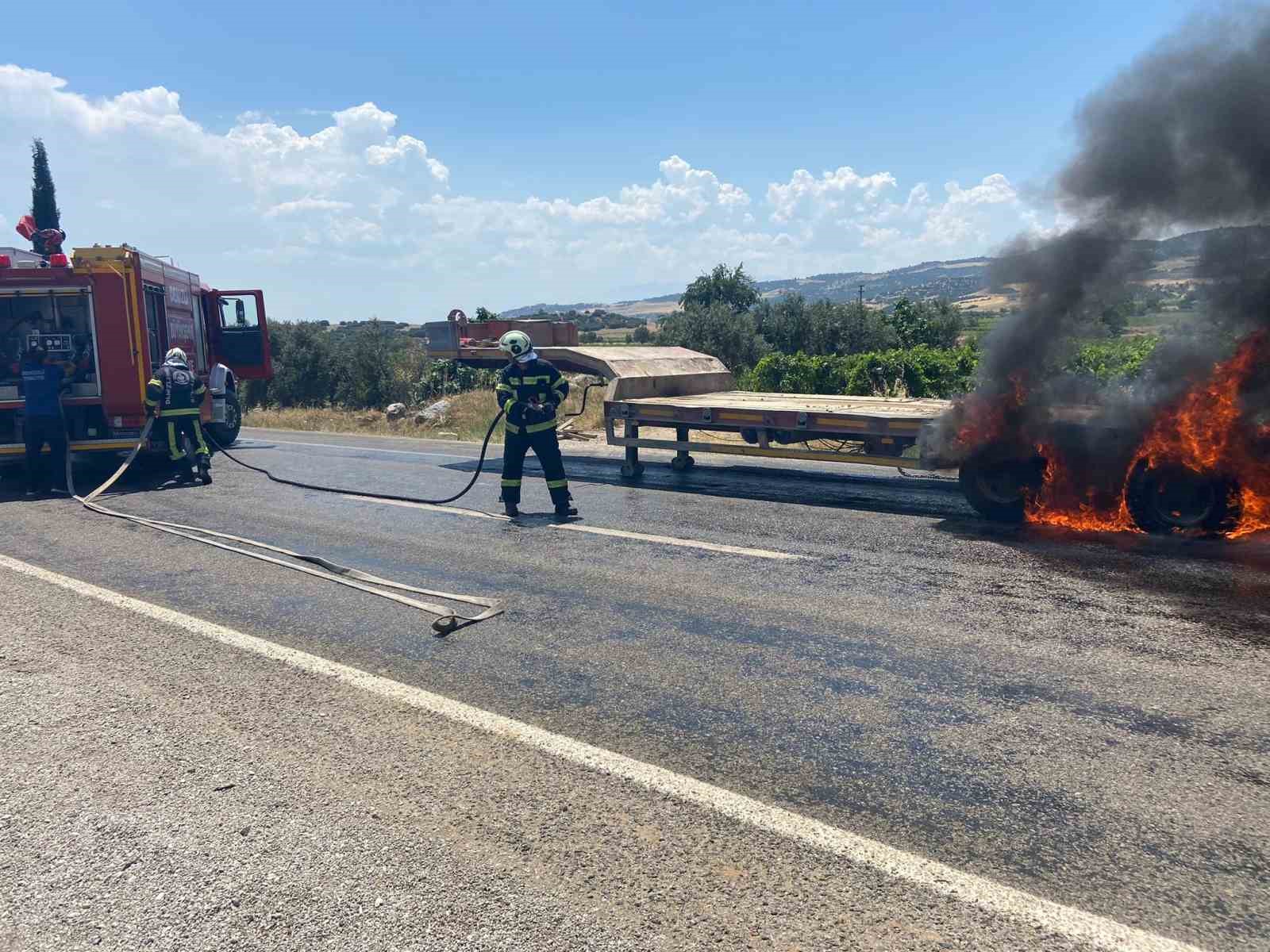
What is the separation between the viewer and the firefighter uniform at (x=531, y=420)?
29.8 ft

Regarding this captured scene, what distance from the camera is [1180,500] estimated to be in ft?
23.9

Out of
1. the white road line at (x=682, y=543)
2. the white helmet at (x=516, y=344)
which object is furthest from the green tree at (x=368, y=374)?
the white road line at (x=682, y=543)

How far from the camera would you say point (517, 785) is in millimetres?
3559

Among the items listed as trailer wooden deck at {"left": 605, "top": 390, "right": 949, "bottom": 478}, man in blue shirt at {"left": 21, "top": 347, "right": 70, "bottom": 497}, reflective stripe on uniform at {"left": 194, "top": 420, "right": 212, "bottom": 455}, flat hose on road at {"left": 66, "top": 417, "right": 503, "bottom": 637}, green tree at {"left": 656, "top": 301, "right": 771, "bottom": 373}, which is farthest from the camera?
green tree at {"left": 656, "top": 301, "right": 771, "bottom": 373}

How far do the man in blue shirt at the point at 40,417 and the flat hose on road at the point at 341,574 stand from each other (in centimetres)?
151

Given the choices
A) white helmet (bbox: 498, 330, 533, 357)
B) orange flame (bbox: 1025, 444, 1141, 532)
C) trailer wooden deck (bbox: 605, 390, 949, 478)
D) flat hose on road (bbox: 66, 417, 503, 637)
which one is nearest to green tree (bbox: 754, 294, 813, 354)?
trailer wooden deck (bbox: 605, 390, 949, 478)

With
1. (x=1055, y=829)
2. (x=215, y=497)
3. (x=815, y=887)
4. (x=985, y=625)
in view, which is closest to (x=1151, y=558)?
(x=985, y=625)

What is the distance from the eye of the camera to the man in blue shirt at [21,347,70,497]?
11.0m

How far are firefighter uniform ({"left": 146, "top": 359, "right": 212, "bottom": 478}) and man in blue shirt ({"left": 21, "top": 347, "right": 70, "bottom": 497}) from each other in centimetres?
100

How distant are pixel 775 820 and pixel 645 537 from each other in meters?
4.82

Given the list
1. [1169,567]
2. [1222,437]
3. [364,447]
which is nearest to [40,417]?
[364,447]

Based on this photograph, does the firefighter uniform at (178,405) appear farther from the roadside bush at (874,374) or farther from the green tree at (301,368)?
the green tree at (301,368)

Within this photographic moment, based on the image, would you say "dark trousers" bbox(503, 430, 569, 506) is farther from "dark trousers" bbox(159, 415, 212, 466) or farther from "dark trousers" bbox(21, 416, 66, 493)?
"dark trousers" bbox(21, 416, 66, 493)

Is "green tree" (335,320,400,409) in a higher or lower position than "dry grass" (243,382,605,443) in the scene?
higher
